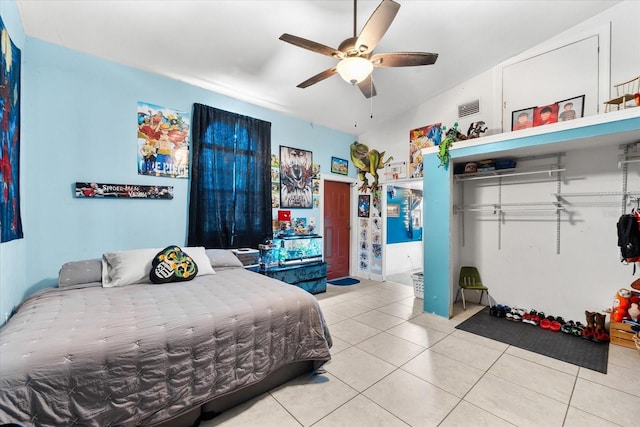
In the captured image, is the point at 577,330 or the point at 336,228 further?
the point at 336,228

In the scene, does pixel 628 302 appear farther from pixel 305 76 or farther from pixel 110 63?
pixel 110 63

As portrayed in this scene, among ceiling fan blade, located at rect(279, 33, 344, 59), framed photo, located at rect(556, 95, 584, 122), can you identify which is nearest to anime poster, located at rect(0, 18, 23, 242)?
ceiling fan blade, located at rect(279, 33, 344, 59)

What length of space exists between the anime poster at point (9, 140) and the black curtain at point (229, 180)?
1474 mm

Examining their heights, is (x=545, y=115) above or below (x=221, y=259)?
above

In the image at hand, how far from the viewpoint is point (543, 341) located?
105 inches

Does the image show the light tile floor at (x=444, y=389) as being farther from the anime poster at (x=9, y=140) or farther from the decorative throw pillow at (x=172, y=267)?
the anime poster at (x=9, y=140)

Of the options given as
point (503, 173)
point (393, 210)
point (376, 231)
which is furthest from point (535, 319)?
point (393, 210)

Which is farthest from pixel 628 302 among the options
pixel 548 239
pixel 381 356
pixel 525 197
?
pixel 381 356

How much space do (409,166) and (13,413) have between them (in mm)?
4687

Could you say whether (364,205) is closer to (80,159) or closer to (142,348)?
(80,159)

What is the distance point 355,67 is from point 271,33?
1.11 m

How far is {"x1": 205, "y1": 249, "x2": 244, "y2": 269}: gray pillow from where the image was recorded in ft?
9.91

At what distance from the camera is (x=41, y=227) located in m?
2.48

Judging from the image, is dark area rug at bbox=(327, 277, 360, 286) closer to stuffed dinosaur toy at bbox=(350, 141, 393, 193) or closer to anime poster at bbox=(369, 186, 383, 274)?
anime poster at bbox=(369, 186, 383, 274)
